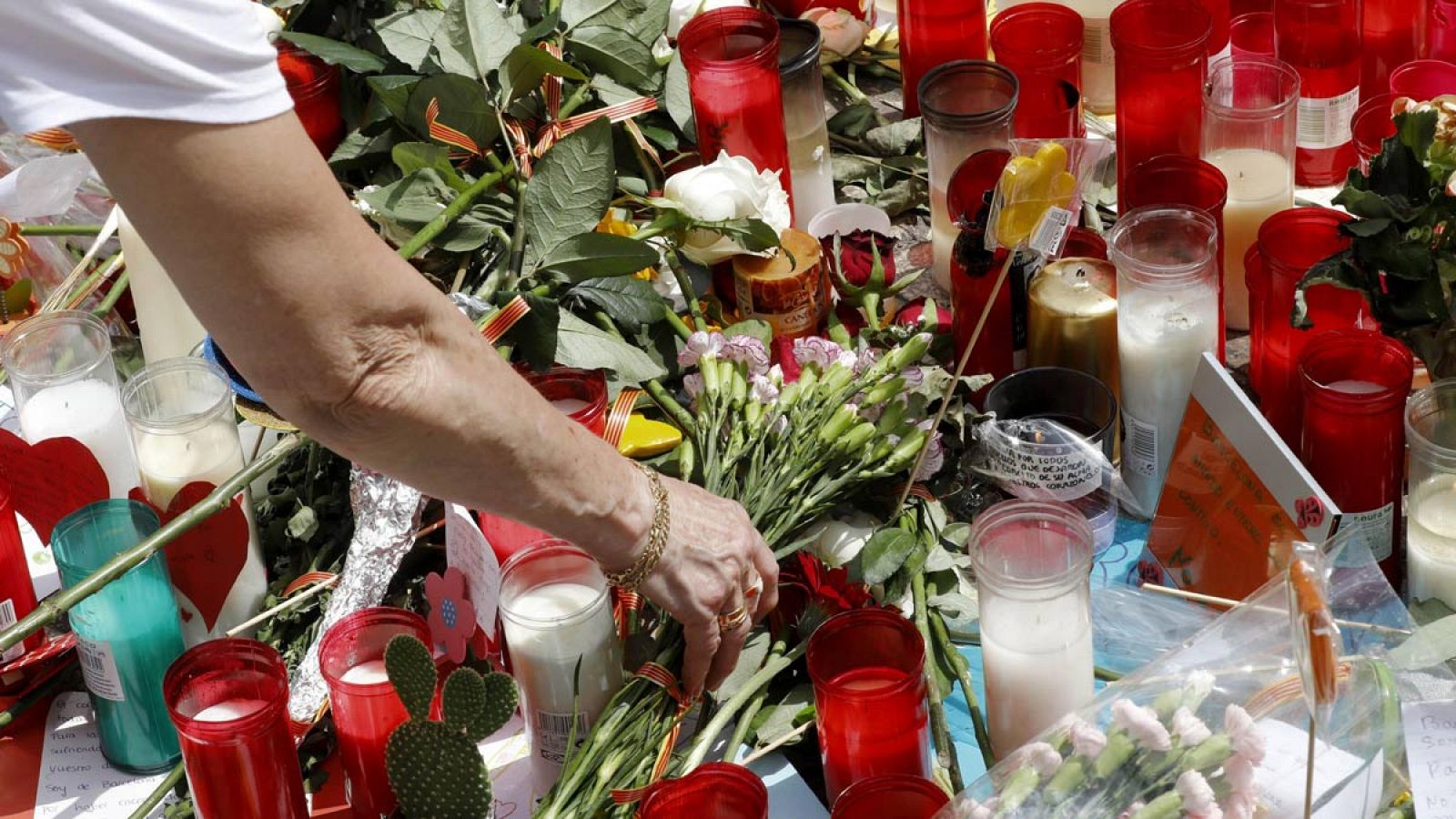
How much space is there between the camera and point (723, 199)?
5.59 feet

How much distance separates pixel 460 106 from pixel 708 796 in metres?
1.01

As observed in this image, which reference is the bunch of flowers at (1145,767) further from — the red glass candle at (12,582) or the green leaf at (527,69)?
the green leaf at (527,69)

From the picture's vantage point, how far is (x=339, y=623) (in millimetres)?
1270

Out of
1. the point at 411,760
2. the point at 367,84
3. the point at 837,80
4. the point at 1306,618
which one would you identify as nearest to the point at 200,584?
the point at 411,760

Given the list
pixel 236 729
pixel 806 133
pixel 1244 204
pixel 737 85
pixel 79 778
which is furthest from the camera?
pixel 806 133

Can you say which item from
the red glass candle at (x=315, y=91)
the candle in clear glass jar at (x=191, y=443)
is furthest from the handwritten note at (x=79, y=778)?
the red glass candle at (x=315, y=91)

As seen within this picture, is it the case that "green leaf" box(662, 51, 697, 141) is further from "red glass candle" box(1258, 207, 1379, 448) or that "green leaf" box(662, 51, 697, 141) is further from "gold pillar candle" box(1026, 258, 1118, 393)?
"red glass candle" box(1258, 207, 1379, 448)

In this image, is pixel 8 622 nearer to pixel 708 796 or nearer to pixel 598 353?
pixel 598 353

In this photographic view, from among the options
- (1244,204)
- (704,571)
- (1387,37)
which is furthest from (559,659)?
(1387,37)

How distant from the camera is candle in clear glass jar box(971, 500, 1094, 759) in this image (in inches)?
47.0

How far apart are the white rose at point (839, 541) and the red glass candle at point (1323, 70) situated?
2.63ft

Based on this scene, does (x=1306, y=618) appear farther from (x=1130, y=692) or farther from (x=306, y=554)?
(x=306, y=554)

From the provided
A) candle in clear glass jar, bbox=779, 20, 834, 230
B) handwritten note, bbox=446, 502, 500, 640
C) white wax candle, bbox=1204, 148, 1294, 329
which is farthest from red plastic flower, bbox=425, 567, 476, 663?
white wax candle, bbox=1204, 148, 1294, 329

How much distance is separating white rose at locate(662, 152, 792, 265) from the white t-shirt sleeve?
91 centimetres
